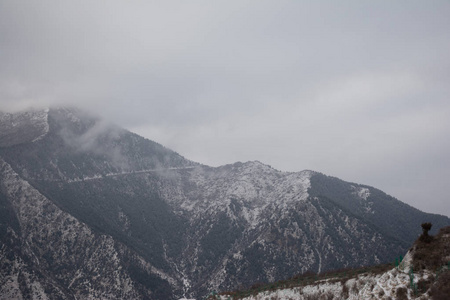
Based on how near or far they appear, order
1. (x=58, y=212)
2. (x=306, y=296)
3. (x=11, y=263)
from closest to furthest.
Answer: (x=306, y=296) → (x=11, y=263) → (x=58, y=212)

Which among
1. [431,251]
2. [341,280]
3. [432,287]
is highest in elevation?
[431,251]

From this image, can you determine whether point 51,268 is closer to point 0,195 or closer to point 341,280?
point 0,195

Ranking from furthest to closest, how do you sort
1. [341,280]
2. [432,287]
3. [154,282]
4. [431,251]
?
1. [154,282]
2. [341,280]
3. [431,251]
4. [432,287]

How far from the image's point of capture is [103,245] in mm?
170250

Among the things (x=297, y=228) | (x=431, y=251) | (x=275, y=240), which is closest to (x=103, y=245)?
(x=275, y=240)

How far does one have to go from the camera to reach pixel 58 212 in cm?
17862

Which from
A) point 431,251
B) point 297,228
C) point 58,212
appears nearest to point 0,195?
point 58,212

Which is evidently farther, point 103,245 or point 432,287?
point 103,245

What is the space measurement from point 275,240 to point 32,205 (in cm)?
14903

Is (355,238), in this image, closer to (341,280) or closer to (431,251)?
(341,280)

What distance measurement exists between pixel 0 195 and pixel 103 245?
6707 centimetres

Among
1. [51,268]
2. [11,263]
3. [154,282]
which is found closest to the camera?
[11,263]

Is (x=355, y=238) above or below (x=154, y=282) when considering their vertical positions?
above

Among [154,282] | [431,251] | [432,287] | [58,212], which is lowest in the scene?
[154,282]
